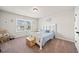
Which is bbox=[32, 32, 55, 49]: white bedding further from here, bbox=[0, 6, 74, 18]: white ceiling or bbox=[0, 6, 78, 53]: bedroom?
bbox=[0, 6, 74, 18]: white ceiling

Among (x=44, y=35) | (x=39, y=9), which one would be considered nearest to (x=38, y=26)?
(x=44, y=35)

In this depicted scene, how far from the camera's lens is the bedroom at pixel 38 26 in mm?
1664

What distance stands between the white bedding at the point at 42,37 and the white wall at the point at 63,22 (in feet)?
0.54

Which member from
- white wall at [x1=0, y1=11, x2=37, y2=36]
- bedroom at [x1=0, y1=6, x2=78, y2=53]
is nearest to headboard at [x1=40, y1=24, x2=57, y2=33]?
bedroom at [x1=0, y1=6, x2=78, y2=53]

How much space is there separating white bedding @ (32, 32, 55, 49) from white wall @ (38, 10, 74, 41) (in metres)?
0.16

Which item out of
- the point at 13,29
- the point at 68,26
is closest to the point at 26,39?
the point at 13,29

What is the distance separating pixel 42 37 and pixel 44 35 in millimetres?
65

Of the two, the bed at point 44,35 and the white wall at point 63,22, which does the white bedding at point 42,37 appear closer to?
the bed at point 44,35

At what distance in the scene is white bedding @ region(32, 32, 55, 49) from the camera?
1725 mm

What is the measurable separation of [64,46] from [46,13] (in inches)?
32.3

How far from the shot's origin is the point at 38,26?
1.80m

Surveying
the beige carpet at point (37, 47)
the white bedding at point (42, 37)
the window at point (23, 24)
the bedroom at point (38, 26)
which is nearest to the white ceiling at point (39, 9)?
the bedroom at point (38, 26)

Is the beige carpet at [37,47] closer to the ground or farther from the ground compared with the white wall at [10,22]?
closer to the ground
